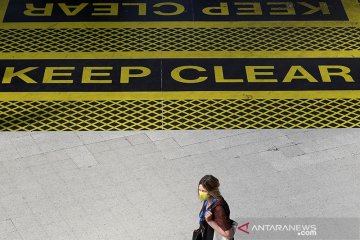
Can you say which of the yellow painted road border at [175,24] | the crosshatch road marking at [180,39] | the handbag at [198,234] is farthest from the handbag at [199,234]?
the yellow painted road border at [175,24]

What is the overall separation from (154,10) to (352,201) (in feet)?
19.2

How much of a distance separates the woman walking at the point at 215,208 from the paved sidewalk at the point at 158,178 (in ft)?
5.06

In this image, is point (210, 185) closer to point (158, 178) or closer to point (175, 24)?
point (158, 178)

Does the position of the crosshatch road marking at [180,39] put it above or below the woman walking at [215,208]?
below

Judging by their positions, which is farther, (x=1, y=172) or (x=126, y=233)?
(x=1, y=172)

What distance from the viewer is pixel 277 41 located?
14.1m

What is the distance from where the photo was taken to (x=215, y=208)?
8000mm

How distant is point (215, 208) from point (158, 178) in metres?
2.74

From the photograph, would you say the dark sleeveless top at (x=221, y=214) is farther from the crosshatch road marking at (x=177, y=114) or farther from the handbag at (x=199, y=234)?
the crosshatch road marking at (x=177, y=114)

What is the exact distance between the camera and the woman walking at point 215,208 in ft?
26.1

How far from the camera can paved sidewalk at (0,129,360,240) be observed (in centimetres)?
986

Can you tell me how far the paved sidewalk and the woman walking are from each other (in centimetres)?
154

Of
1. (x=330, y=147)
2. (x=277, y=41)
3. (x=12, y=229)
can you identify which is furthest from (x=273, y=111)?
(x=12, y=229)

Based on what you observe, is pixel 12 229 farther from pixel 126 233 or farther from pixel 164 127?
pixel 164 127
